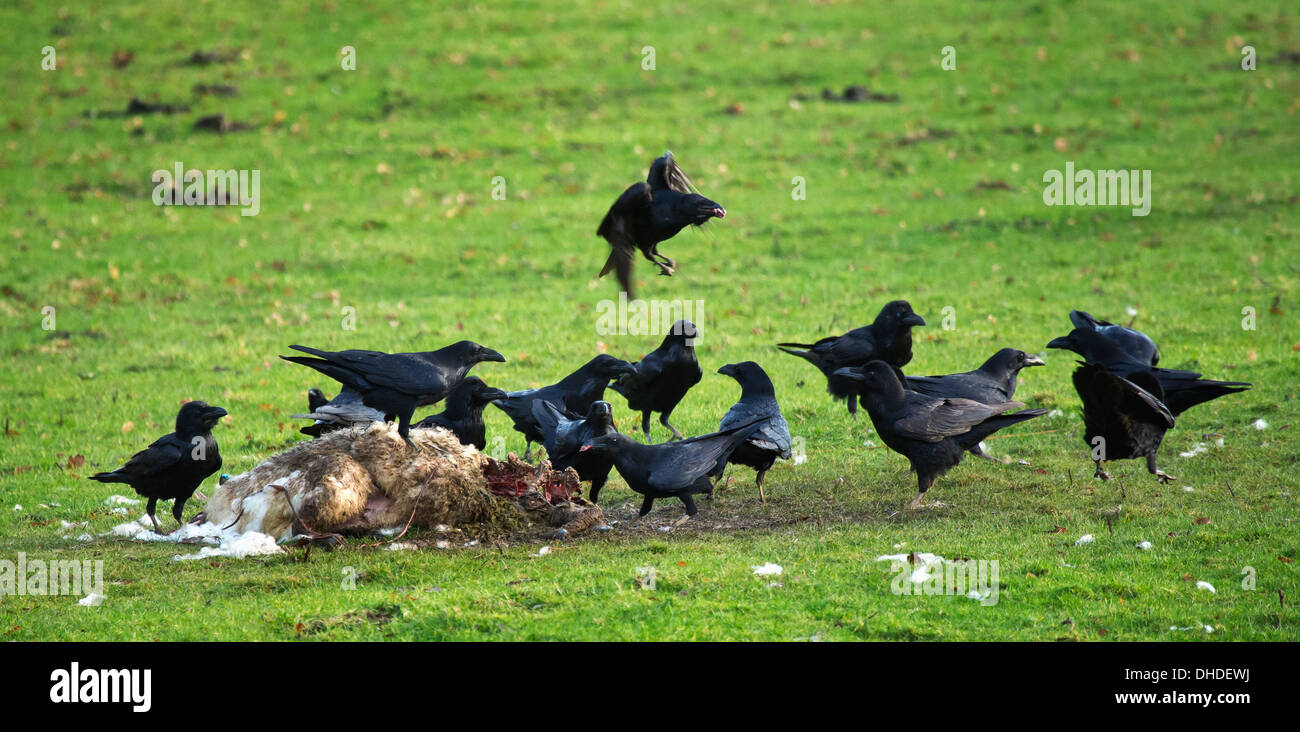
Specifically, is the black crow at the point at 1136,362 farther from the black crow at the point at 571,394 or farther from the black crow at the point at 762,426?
the black crow at the point at 571,394

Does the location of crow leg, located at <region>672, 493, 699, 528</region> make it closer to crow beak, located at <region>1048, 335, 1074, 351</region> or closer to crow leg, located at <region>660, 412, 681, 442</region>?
crow leg, located at <region>660, 412, 681, 442</region>

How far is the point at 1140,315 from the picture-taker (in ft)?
58.2

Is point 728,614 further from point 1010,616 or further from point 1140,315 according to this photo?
point 1140,315

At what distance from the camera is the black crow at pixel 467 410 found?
11.1 meters

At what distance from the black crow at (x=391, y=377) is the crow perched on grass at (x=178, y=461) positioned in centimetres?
105

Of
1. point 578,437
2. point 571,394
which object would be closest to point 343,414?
point 571,394

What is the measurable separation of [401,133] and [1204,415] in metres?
19.8

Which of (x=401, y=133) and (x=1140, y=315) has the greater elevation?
(x=401, y=133)

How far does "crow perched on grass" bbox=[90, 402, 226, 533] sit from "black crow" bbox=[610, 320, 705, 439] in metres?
3.99

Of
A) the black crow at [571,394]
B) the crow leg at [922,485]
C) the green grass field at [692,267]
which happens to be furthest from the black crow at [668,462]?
the black crow at [571,394]

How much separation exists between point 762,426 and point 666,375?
5.13ft

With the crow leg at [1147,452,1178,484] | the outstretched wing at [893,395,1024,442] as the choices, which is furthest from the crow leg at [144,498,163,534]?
the crow leg at [1147,452,1178,484]

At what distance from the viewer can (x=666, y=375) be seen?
12.1 metres
